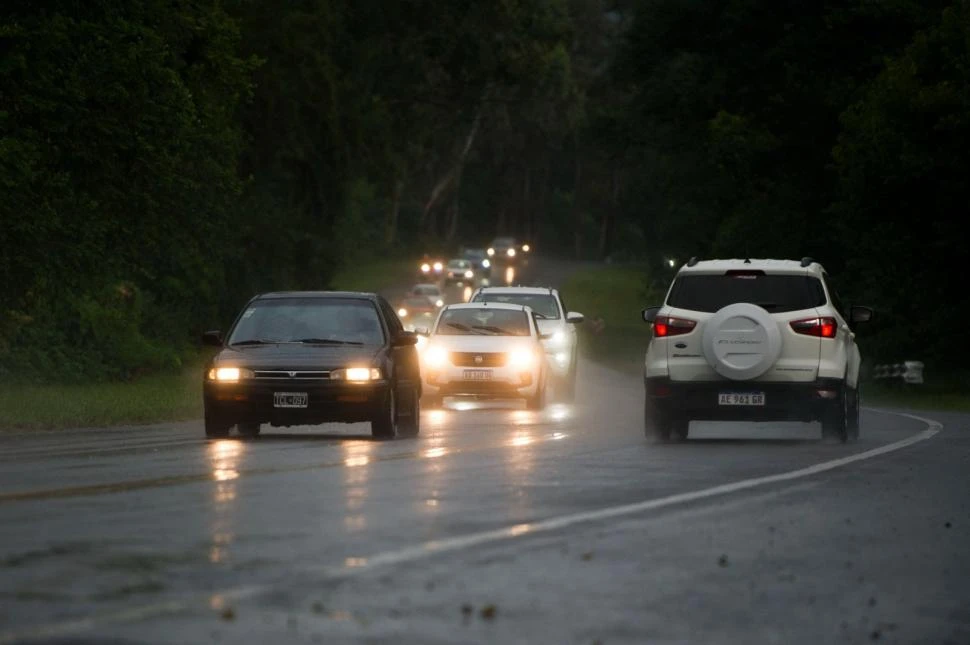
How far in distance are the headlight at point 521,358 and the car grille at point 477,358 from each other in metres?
0.16

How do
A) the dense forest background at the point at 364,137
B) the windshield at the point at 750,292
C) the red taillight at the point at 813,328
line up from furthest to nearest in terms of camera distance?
the dense forest background at the point at 364,137
the windshield at the point at 750,292
the red taillight at the point at 813,328

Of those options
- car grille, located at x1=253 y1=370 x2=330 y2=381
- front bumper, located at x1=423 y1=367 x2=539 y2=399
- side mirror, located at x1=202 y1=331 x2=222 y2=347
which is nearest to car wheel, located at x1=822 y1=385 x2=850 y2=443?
car grille, located at x1=253 y1=370 x2=330 y2=381

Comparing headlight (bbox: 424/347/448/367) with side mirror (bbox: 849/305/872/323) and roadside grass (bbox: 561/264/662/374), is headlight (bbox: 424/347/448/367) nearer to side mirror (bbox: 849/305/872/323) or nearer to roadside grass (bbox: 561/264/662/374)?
side mirror (bbox: 849/305/872/323)

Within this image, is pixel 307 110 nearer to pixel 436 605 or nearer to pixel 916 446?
pixel 916 446

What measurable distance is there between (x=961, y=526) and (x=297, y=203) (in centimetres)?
5523

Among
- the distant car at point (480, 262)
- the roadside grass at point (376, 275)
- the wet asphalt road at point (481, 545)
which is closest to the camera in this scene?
the wet asphalt road at point (481, 545)

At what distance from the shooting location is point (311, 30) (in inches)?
2640

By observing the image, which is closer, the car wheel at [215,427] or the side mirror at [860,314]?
the car wheel at [215,427]

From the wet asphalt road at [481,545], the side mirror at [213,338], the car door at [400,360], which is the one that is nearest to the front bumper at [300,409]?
the car door at [400,360]

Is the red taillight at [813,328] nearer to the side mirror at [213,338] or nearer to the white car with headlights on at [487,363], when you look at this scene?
the side mirror at [213,338]

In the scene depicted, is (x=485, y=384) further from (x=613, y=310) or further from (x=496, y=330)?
(x=613, y=310)

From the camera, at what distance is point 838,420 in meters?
25.4

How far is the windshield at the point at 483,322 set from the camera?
36531mm

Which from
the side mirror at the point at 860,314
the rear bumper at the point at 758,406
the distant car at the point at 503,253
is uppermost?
the distant car at the point at 503,253
